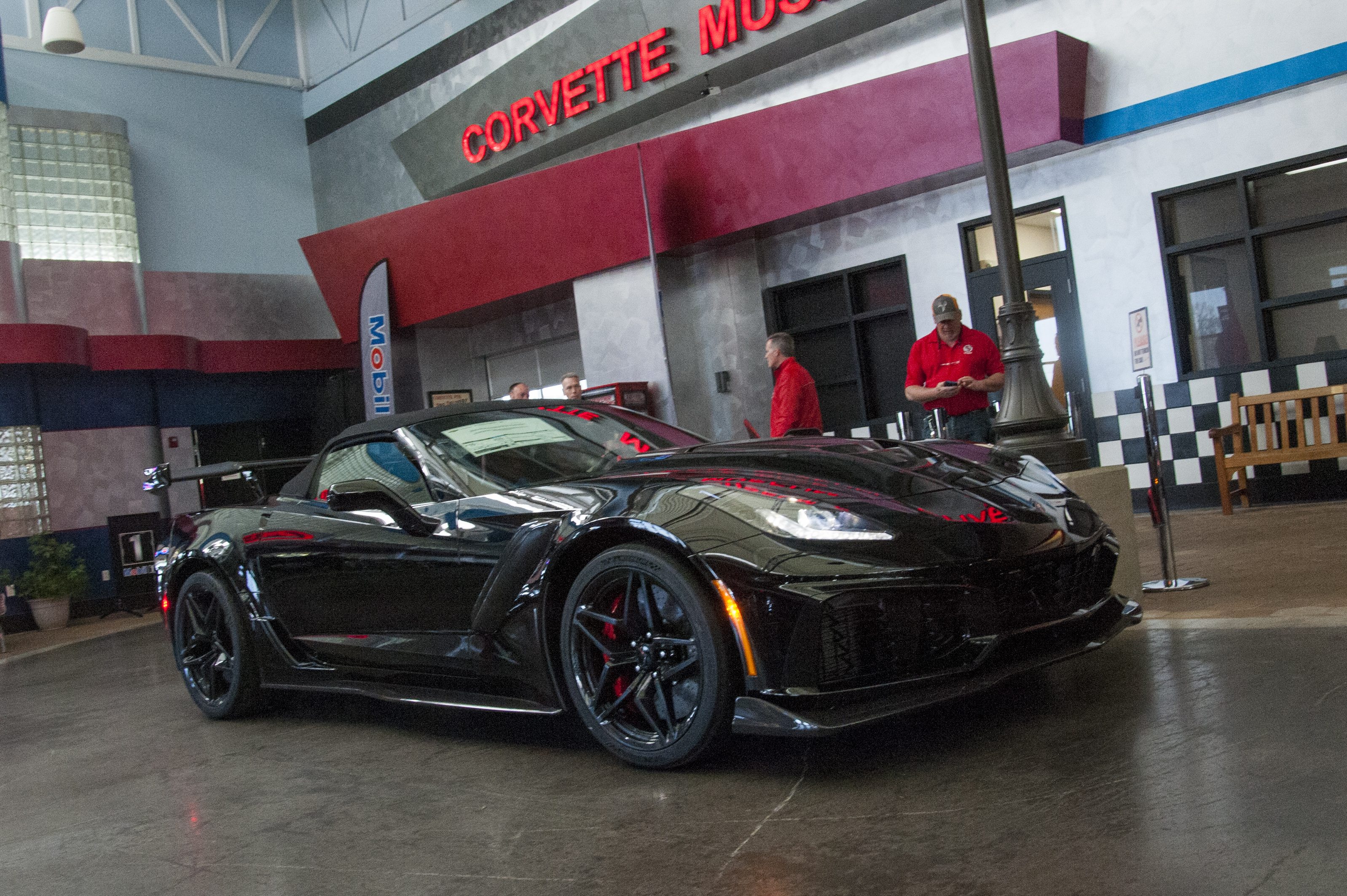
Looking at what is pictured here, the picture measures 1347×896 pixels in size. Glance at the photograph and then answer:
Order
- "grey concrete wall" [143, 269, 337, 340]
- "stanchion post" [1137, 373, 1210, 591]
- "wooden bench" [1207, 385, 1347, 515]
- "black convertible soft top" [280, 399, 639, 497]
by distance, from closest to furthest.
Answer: "black convertible soft top" [280, 399, 639, 497] < "stanchion post" [1137, 373, 1210, 591] < "wooden bench" [1207, 385, 1347, 515] < "grey concrete wall" [143, 269, 337, 340]

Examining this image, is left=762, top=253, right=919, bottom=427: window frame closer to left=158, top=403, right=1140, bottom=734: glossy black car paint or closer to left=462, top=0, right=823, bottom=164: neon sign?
left=462, top=0, right=823, bottom=164: neon sign

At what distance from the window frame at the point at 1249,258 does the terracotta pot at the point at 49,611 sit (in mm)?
11943

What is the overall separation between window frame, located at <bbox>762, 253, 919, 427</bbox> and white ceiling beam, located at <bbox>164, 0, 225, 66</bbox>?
11.4 meters

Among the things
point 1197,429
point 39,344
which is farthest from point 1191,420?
point 39,344

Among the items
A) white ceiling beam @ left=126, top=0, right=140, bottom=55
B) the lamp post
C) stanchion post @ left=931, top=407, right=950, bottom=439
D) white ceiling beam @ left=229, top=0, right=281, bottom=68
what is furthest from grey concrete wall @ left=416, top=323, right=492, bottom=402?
the lamp post

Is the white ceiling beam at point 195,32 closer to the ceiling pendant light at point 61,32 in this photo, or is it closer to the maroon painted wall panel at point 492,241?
the ceiling pendant light at point 61,32

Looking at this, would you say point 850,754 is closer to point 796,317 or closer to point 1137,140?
point 1137,140

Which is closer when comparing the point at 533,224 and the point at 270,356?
the point at 533,224

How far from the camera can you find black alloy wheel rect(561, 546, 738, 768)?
278cm

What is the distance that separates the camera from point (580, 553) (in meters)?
3.14

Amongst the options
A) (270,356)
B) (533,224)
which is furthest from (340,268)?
(533,224)

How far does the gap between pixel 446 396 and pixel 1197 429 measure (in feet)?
30.9

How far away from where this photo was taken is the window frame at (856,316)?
10352 millimetres

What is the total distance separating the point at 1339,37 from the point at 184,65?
15835mm
